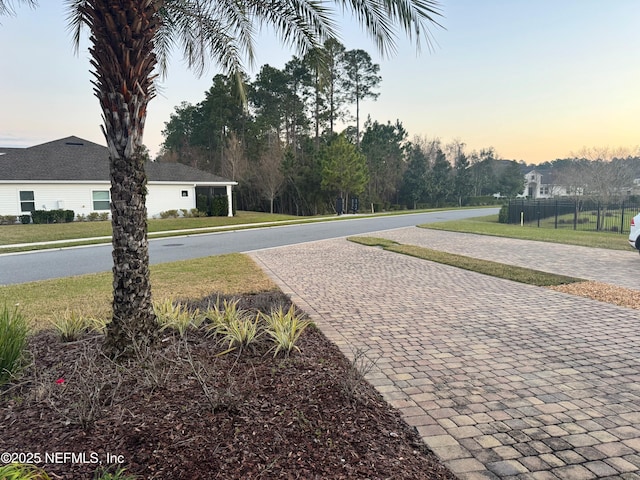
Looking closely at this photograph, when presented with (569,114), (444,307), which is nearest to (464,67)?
(569,114)

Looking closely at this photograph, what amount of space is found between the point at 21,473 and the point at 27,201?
2777cm

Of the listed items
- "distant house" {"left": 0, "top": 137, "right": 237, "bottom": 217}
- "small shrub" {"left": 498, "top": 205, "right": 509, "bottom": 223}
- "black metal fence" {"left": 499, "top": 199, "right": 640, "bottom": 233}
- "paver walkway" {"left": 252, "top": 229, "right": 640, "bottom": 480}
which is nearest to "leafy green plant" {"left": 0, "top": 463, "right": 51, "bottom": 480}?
"paver walkway" {"left": 252, "top": 229, "right": 640, "bottom": 480}

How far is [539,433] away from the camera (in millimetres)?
2918

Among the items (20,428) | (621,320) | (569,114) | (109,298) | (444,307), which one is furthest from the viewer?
(569,114)

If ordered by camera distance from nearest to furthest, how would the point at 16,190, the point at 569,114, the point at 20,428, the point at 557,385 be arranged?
the point at 20,428 → the point at 557,385 → the point at 569,114 → the point at 16,190

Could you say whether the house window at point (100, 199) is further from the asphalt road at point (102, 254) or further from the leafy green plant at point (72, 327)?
the leafy green plant at point (72, 327)

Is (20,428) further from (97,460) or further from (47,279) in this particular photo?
(47,279)

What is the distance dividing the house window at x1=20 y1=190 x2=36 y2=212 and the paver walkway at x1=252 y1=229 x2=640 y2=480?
23.2 m

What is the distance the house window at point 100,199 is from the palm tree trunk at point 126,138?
1006 inches

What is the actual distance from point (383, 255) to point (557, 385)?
28.7 ft

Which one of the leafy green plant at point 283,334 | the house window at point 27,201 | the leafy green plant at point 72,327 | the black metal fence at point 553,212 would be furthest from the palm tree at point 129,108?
the house window at point 27,201

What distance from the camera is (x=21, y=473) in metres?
1.98

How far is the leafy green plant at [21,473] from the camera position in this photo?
6.19ft

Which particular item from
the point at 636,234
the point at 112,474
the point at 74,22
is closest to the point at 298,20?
the point at 74,22
